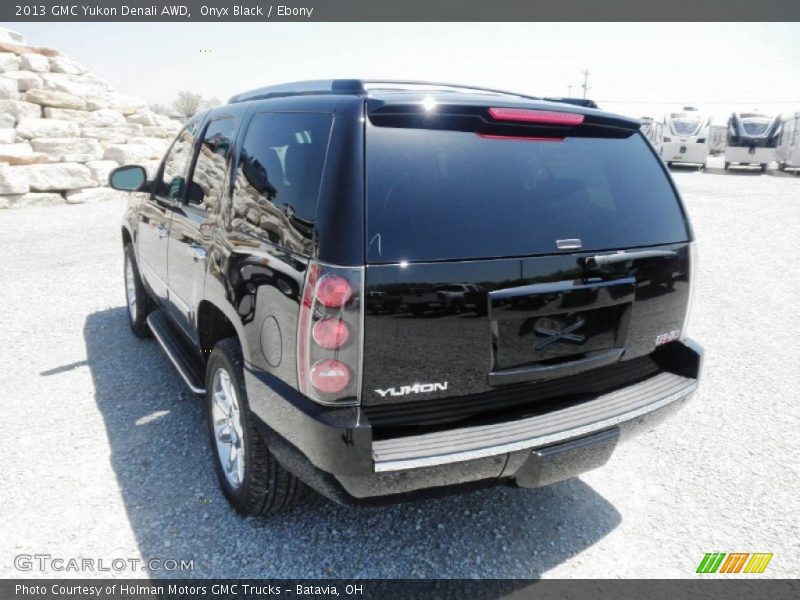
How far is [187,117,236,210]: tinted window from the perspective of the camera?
3262 mm

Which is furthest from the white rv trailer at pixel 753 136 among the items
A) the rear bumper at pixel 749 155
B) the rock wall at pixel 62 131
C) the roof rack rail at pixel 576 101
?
the roof rack rail at pixel 576 101

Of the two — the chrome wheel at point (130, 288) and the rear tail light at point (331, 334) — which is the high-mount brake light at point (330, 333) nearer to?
the rear tail light at point (331, 334)

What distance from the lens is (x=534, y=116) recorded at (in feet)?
8.20

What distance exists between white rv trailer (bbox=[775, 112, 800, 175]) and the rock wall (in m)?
27.6

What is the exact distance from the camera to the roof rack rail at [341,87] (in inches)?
101

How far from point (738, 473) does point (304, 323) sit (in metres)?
2.77

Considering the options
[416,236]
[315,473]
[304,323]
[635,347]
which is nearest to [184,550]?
[315,473]

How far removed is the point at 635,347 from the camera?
9.20 ft

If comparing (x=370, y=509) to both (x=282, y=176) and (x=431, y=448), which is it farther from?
(x=282, y=176)

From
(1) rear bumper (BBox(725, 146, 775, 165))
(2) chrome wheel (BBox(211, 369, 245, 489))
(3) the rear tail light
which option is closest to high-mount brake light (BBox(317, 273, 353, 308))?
(3) the rear tail light

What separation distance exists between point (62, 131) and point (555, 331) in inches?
799
